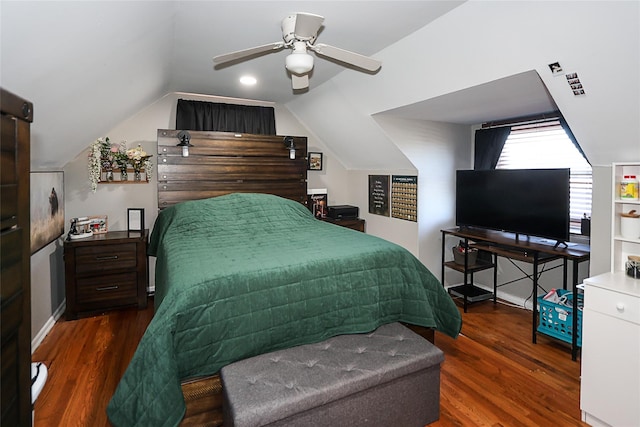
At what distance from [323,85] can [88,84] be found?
217cm

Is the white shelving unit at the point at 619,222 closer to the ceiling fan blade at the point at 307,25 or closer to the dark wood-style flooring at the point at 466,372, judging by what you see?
the dark wood-style flooring at the point at 466,372

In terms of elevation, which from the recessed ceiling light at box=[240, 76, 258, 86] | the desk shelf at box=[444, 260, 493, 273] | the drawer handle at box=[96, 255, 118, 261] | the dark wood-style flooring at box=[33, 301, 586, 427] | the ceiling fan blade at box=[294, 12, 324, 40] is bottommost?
the dark wood-style flooring at box=[33, 301, 586, 427]

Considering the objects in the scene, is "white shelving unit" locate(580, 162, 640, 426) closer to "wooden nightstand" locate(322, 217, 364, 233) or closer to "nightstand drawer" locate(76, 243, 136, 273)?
"wooden nightstand" locate(322, 217, 364, 233)

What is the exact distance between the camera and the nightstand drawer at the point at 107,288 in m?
3.33

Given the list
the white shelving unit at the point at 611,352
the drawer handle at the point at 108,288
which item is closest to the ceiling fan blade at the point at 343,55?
the white shelving unit at the point at 611,352

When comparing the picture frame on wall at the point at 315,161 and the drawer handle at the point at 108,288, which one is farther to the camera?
the picture frame on wall at the point at 315,161

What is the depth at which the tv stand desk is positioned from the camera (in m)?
2.73

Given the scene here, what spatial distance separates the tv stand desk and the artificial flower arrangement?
3.36 metres

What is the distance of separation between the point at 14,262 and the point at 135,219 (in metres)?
3.18

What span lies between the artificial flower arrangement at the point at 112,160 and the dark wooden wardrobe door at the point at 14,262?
2.97 m

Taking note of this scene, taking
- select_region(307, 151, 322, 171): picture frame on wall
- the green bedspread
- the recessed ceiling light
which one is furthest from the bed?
select_region(307, 151, 322, 171): picture frame on wall

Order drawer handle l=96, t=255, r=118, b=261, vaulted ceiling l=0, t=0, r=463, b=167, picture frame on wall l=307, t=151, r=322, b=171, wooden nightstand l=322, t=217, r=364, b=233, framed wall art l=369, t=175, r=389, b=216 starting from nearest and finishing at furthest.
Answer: vaulted ceiling l=0, t=0, r=463, b=167
drawer handle l=96, t=255, r=118, b=261
framed wall art l=369, t=175, r=389, b=216
wooden nightstand l=322, t=217, r=364, b=233
picture frame on wall l=307, t=151, r=322, b=171

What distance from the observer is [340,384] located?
166 cm

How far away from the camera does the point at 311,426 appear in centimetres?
162
